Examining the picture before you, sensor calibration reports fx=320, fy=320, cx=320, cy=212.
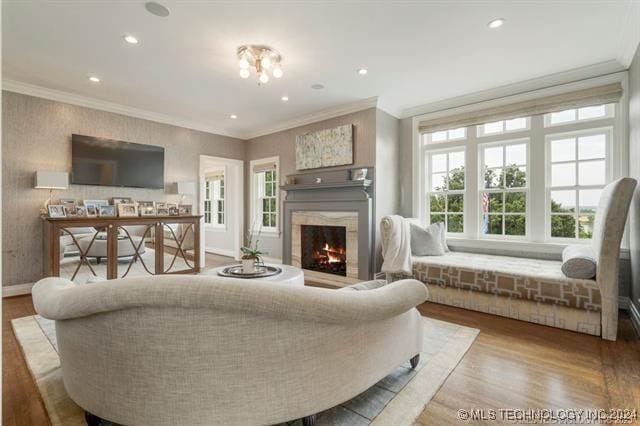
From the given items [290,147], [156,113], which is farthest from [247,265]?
[156,113]

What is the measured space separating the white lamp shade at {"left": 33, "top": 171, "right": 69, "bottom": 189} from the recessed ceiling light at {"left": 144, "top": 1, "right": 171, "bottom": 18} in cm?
248

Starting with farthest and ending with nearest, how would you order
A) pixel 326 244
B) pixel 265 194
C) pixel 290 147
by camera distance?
pixel 265 194 < pixel 290 147 < pixel 326 244

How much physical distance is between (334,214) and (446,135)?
1928 mm

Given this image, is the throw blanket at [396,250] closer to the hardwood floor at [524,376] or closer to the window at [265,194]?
the hardwood floor at [524,376]

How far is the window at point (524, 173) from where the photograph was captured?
351cm

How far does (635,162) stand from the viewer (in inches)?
115

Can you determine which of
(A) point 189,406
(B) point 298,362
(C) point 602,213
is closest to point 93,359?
(A) point 189,406

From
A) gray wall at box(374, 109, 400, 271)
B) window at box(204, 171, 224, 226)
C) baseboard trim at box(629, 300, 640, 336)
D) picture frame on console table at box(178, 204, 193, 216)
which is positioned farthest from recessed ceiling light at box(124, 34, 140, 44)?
baseboard trim at box(629, 300, 640, 336)

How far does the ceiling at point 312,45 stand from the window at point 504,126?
Answer: 0.49m

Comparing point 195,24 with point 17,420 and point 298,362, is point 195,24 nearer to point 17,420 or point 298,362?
point 298,362

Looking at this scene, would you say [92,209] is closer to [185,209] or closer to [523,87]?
[185,209]

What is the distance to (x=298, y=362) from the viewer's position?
1481 mm

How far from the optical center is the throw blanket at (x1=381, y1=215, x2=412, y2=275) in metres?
3.71

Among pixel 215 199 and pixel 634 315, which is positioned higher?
pixel 215 199
